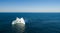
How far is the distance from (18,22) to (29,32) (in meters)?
16.5

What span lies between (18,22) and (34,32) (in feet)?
54.9

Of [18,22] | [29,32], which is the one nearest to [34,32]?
[29,32]

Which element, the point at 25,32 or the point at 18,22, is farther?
the point at 18,22

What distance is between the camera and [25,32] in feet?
86.7

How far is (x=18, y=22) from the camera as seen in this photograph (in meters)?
42.4

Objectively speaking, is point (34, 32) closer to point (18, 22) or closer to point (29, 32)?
point (29, 32)

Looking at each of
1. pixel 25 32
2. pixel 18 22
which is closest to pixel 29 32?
pixel 25 32

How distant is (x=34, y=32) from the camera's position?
2656cm

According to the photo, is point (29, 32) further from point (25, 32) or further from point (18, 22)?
point (18, 22)

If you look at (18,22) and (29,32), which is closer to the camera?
(29,32)

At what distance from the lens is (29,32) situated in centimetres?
2648

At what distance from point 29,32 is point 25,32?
925mm
